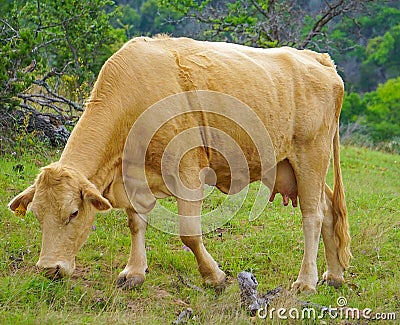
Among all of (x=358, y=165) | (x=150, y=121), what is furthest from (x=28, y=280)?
(x=358, y=165)

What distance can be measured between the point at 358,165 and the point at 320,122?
25.8 ft

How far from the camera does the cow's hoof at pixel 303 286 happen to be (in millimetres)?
5645

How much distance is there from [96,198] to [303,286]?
2132 mm

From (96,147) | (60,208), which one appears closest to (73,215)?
(60,208)

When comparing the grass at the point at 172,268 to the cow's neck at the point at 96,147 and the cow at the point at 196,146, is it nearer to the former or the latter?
the cow at the point at 196,146

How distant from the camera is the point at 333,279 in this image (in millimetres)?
5969

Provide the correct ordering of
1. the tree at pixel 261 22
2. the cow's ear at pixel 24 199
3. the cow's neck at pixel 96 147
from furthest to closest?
the tree at pixel 261 22, the cow's neck at pixel 96 147, the cow's ear at pixel 24 199

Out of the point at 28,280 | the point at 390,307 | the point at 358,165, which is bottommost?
the point at 358,165

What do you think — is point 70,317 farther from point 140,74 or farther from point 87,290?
point 140,74

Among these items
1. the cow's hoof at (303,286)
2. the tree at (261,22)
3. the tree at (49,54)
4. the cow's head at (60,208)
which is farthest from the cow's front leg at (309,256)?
the tree at (261,22)

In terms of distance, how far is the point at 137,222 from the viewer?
596cm

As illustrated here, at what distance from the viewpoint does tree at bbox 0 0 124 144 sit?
847 centimetres

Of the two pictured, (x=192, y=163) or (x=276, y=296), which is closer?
(x=276, y=296)

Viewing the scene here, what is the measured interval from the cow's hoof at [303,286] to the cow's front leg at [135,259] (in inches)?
52.4
